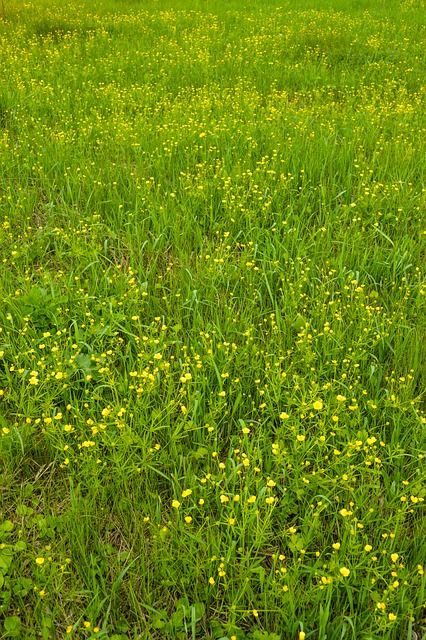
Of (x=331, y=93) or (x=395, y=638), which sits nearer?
(x=395, y=638)

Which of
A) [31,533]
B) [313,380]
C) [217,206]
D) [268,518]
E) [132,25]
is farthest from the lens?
[132,25]

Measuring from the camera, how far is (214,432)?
3104mm

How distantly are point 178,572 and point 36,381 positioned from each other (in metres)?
1.36

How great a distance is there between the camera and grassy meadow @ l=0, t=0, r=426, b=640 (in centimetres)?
238

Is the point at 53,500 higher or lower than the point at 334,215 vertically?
lower

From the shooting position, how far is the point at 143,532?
262cm

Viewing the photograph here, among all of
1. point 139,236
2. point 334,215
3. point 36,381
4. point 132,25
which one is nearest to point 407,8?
point 132,25

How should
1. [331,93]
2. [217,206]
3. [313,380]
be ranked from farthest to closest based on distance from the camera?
[331,93] < [217,206] < [313,380]

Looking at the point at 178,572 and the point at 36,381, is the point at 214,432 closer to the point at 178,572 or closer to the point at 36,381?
the point at 178,572

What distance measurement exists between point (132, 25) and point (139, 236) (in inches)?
338

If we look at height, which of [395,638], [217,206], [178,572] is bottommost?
[395,638]

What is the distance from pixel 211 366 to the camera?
3406 mm

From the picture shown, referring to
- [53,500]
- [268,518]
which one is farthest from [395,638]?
[53,500]

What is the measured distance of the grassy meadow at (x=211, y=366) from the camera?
93.6 inches
